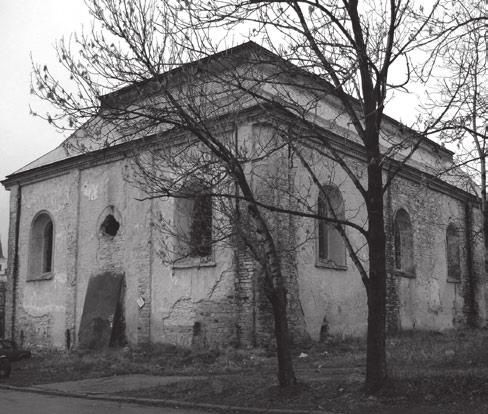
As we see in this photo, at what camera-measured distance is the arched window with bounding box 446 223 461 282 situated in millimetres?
26375

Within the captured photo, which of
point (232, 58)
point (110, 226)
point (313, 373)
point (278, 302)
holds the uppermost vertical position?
point (232, 58)

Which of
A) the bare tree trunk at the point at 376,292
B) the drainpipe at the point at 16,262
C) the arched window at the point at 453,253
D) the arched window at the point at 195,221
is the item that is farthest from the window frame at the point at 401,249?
the drainpipe at the point at 16,262

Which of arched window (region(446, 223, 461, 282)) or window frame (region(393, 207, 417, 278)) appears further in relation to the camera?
arched window (region(446, 223, 461, 282))

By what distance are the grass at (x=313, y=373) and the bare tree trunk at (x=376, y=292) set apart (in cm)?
27

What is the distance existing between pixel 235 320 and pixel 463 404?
7.95 meters

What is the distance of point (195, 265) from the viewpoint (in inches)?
675

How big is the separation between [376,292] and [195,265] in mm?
8491

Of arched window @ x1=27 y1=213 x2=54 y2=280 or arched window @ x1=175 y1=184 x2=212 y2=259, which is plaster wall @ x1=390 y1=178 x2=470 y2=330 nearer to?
arched window @ x1=175 y1=184 x2=212 y2=259

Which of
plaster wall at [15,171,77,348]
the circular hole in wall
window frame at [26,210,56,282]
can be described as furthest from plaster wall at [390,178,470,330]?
window frame at [26,210,56,282]

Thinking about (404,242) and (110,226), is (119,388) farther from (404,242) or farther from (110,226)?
(404,242)

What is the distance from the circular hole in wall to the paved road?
8148 mm

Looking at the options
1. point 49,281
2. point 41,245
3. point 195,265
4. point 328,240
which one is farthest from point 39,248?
point 328,240

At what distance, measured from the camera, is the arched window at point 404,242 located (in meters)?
23.0

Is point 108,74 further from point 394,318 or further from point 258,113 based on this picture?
point 394,318
